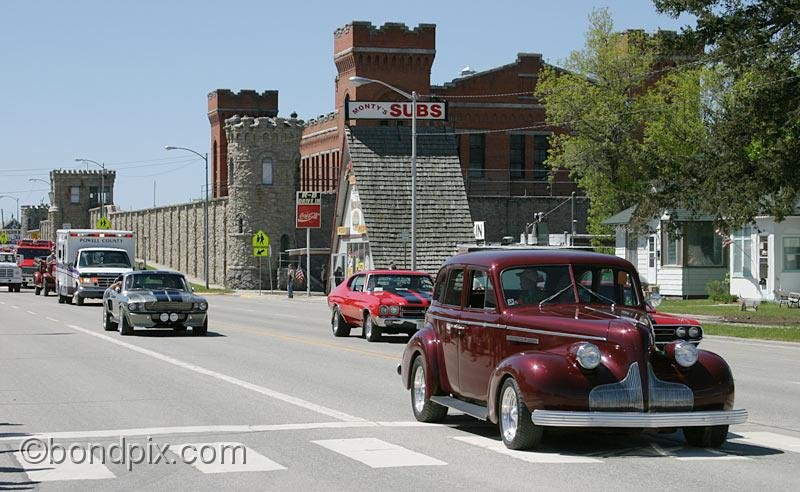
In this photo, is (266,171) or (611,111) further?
(266,171)

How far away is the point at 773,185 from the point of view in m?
36.1

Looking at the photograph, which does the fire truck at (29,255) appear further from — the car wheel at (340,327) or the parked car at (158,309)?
the car wheel at (340,327)

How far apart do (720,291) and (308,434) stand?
39818 mm

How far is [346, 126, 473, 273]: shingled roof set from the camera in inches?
2628

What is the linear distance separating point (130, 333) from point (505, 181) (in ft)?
190

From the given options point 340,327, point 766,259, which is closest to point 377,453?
point 340,327

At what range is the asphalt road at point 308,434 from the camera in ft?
34.3

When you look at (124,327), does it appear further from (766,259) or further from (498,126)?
(498,126)

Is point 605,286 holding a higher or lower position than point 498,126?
lower

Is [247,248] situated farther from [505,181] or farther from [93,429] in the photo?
[93,429]

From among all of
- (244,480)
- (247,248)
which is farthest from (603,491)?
(247,248)

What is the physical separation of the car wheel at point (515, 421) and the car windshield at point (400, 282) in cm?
1766

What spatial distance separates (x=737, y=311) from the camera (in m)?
42.7

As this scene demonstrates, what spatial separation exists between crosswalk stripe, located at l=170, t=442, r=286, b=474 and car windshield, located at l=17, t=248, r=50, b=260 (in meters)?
68.2
